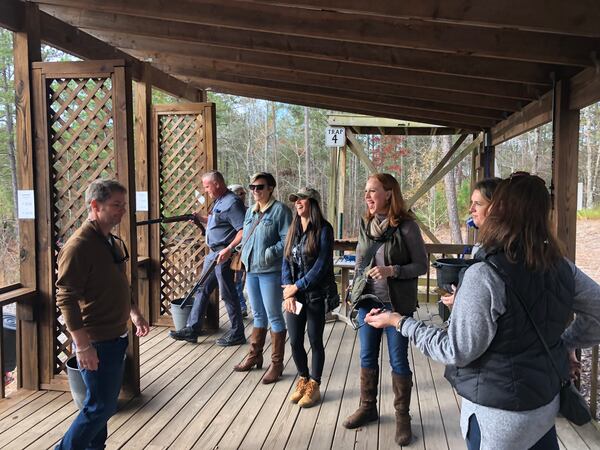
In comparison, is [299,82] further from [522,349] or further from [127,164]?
[522,349]

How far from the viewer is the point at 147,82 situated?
4324 millimetres

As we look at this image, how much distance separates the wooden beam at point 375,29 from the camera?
2594 millimetres

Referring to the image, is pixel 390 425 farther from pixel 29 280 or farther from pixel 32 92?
pixel 32 92

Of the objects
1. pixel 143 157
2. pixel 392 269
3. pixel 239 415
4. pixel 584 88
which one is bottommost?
pixel 239 415

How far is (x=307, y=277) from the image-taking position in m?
2.78

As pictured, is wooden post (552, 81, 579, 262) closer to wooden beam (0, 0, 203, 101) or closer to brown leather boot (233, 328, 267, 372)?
brown leather boot (233, 328, 267, 372)

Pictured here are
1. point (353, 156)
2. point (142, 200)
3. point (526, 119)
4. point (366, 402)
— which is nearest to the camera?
point (366, 402)

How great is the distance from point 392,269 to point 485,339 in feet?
3.83

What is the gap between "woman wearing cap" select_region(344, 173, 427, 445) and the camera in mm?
2451

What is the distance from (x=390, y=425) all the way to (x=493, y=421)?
4.91 feet

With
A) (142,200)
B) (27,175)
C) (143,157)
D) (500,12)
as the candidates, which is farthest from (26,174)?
(500,12)

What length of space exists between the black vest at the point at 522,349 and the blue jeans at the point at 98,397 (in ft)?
4.83

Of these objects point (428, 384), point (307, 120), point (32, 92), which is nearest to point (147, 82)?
point (32, 92)

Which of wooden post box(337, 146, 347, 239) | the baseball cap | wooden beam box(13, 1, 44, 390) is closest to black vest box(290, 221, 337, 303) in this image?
the baseball cap
